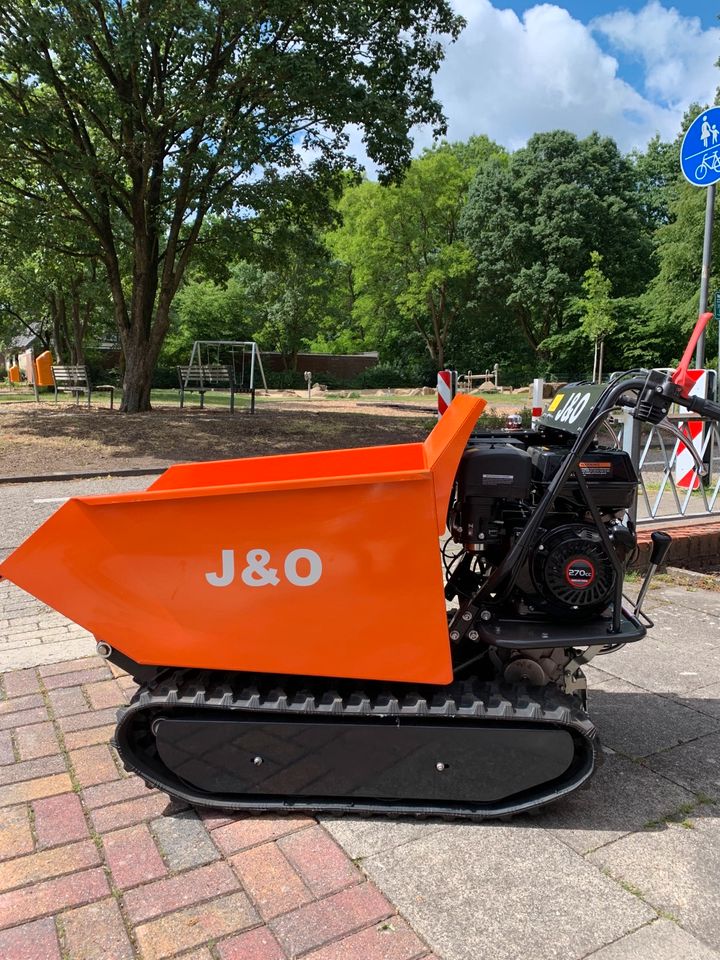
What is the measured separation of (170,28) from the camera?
41.0 ft

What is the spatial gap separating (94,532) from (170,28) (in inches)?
Answer: 508

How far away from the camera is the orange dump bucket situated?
2.54 m

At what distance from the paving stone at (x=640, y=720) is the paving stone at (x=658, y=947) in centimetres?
108

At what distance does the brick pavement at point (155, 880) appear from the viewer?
212cm

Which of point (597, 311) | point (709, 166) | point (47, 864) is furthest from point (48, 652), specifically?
point (597, 311)

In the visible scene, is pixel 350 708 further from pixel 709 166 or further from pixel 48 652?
pixel 709 166

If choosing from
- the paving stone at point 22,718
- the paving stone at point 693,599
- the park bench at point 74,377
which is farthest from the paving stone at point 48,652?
the park bench at point 74,377

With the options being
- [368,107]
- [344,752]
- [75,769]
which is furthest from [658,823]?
[368,107]

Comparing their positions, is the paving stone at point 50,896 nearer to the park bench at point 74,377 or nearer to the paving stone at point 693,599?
the paving stone at point 693,599

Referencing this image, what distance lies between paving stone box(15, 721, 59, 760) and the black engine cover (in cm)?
222

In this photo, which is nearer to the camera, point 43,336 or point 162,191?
point 162,191

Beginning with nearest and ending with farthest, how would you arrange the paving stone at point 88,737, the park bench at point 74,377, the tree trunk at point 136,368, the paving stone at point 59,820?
the paving stone at point 59,820
the paving stone at point 88,737
the tree trunk at point 136,368
the park bench at point 74,377

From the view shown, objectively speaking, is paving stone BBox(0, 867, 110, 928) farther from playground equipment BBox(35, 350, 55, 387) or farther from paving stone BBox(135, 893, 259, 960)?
playground equipment BBox(35, 350, 55, 387)

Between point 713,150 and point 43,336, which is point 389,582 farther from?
point 43,336
